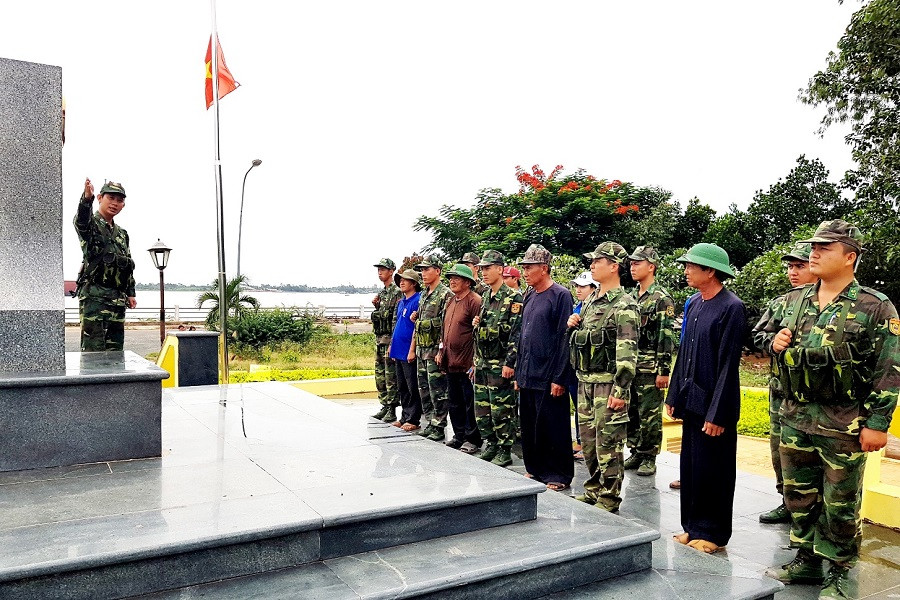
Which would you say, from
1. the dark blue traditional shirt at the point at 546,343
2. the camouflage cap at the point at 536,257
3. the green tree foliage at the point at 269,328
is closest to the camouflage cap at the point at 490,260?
the camouflage cap at the point at 536,257

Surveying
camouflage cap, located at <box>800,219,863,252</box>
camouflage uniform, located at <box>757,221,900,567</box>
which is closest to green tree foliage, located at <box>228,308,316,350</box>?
camouflage uniform, located at <box>757,221,900,567</box>

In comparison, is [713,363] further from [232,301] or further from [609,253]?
[232,301]

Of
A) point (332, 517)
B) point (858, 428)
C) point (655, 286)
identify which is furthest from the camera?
point (655, 286)

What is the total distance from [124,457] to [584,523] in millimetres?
2654

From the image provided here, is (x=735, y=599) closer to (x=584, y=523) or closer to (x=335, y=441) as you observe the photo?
(x=584, y=523)

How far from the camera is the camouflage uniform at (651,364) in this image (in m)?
5.84

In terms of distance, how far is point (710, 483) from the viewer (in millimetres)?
4051

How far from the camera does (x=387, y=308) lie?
26.2 ft

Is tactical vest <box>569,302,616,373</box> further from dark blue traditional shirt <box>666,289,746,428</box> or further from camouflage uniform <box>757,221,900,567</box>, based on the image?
camouflage uniform <box>757,221,900,567</box>

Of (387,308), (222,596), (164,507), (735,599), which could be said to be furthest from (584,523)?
(387,308)

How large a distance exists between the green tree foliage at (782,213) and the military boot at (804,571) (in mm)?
15215

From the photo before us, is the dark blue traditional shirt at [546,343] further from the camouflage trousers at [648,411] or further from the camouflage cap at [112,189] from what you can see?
the camouflage cap at [112,189]

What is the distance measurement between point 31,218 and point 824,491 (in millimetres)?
4806

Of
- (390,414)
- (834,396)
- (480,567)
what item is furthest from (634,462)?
(480,567)
